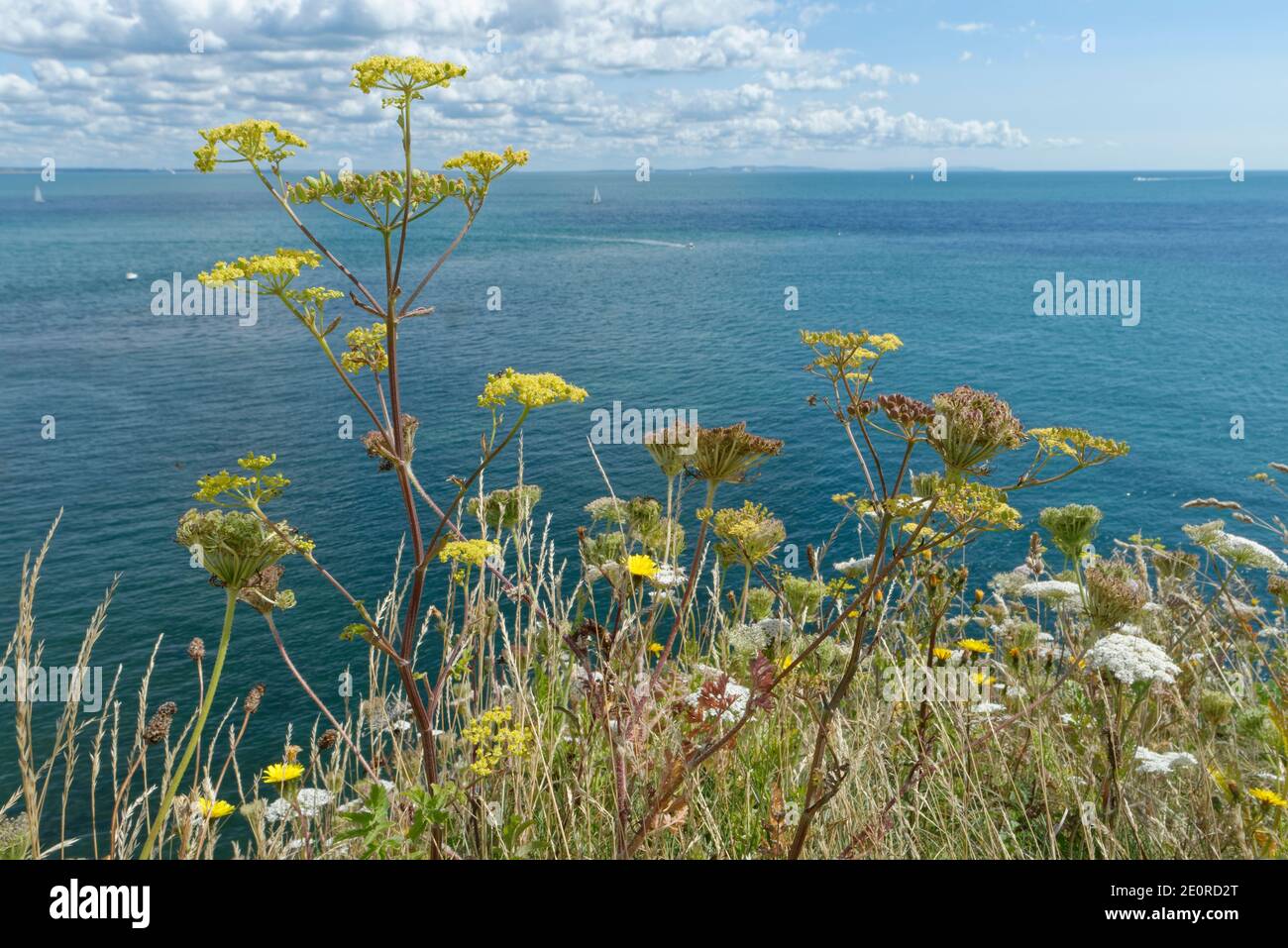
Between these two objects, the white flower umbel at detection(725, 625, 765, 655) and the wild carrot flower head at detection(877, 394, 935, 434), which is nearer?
the wild carrot flower head at detection(877, 394, 935, 434)

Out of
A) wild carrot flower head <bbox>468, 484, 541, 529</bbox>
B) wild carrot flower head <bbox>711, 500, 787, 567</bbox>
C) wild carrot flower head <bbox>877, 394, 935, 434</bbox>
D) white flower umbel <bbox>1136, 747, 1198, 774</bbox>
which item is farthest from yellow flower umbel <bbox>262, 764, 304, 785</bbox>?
white flower umbel <bbox>1136, 747, 1198, 774</bbox>

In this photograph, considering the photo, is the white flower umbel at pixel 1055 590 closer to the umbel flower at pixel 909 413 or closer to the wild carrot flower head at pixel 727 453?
the wild carrot flower head at pixel 727 453

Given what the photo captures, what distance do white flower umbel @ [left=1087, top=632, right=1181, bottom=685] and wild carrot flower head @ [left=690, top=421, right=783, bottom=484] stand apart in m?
1.56

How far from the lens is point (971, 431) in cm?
236

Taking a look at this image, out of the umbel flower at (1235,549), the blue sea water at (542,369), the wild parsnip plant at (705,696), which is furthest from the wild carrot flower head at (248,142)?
the blue sea water at (542,369)

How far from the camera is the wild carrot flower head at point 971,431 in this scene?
7.68 ft

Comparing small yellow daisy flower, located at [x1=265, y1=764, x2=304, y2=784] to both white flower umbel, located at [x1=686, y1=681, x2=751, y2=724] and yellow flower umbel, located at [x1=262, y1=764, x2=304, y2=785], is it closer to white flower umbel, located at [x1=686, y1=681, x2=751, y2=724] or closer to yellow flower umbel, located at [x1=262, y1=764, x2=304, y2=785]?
yellow flower umbel, located at [x1=262, y1=764, x2=304, y2=785]

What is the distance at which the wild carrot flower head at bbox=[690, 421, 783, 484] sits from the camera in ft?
9.56

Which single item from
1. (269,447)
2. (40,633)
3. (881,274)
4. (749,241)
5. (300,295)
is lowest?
(40,633)

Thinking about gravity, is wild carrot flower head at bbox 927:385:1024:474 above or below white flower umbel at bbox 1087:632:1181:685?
above

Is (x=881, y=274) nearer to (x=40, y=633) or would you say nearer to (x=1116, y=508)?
(x=1116, y=508)
